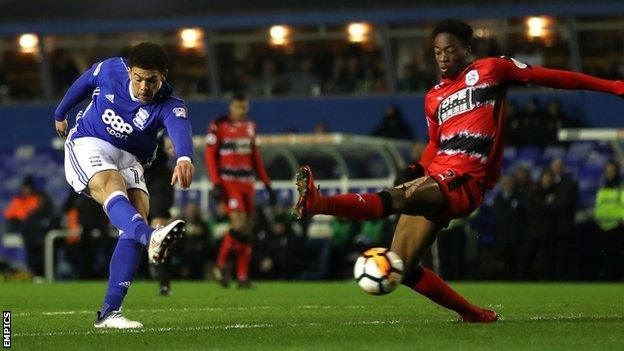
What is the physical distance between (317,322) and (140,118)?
6.21ft

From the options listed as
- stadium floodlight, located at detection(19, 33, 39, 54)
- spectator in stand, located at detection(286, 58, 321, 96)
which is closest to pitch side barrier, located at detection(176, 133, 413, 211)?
spectator in stand, located at detection(286, 58, 321, 96)

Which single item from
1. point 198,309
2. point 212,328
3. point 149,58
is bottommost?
point 198,309

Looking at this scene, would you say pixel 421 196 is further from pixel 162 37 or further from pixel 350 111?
pixel 162 37

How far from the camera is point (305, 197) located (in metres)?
8.40

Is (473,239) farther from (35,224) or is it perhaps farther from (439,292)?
(439,292)

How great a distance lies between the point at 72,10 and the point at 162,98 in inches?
850

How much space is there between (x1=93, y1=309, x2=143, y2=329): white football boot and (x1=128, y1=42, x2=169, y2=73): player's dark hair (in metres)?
1.65

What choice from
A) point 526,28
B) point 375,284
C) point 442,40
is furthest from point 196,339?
point 526,28

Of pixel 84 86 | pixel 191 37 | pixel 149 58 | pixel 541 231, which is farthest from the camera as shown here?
pixel 191 37

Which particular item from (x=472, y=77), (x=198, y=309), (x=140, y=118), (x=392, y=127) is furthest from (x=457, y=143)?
(x=392, y=127)

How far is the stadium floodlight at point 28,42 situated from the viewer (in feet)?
102

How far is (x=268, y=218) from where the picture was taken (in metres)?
22.4

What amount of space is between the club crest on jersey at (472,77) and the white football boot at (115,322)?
271cm

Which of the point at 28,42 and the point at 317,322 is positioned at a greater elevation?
the point at 28,42
